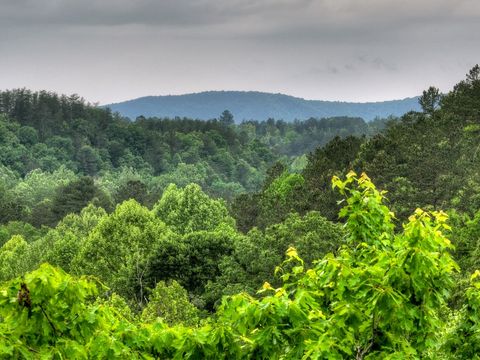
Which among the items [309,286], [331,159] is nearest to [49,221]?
[331,159]

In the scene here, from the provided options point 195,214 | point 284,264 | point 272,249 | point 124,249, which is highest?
point 272,249

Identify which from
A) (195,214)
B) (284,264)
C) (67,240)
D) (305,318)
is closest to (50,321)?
(305,318)

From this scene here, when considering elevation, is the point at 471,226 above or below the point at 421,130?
below

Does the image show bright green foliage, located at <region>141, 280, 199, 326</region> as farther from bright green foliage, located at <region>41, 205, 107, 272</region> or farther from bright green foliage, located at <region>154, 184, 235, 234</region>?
bright green foliage, located at <region>154, 184, 235, 234</region>

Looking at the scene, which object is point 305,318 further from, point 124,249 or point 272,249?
point 124,249

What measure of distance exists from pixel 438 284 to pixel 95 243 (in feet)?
149

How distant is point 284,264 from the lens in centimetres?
3762

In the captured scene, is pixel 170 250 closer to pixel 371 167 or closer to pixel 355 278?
→ pixel 371 167

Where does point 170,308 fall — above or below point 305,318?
below

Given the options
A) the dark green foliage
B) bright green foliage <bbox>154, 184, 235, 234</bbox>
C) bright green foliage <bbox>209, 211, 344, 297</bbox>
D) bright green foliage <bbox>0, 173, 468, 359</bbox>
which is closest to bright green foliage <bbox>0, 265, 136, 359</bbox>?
bright green foliage <bbox>0, 173, 468, 359</bbox>

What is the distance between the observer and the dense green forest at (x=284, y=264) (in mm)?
9633

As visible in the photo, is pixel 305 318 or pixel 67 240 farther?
pixel 67 240

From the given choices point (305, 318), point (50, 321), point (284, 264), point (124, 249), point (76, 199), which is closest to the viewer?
point (50, 321)

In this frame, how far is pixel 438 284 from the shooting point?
986cm
